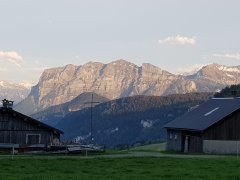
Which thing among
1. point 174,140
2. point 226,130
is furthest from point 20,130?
point 226,130

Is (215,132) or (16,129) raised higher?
(16,129)

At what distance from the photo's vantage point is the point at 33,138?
65250mm

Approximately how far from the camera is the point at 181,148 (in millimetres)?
73250

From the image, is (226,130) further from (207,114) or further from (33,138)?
(33,138)

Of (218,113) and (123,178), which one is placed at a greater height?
(218,113)

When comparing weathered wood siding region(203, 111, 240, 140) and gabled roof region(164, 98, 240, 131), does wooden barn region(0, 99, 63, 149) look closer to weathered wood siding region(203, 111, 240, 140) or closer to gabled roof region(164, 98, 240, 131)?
gabled roof region(164, 98, 240, 131)

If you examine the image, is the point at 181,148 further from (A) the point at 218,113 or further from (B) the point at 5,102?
(B) the point at 5,102

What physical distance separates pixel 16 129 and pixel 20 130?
0.48 m

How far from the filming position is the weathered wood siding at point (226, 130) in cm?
6738

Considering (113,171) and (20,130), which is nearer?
(113,171)

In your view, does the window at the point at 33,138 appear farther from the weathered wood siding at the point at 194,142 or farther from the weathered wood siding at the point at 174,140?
the weathered wood siding at the point at 174,140

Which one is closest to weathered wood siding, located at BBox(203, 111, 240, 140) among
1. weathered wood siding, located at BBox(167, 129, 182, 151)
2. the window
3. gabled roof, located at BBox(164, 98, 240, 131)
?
gabled roof, located at BBox(164, 98, 240, 131)

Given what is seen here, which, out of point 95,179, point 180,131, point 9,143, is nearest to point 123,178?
point 95,179

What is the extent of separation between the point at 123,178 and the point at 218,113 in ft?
145
